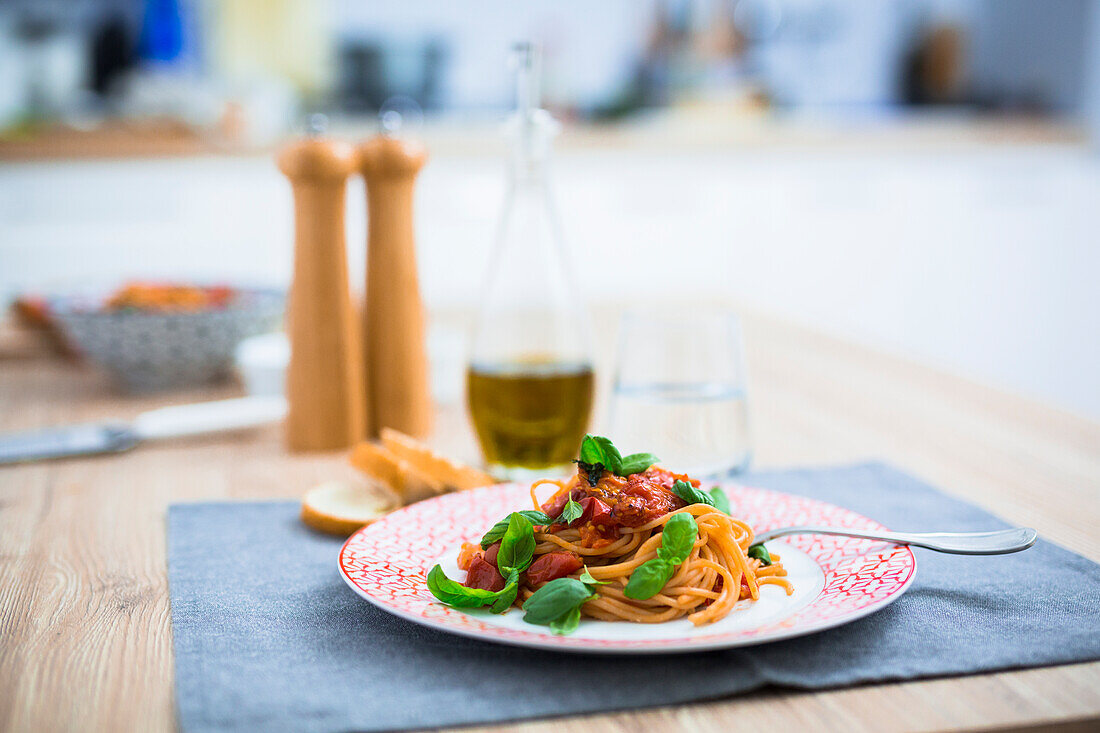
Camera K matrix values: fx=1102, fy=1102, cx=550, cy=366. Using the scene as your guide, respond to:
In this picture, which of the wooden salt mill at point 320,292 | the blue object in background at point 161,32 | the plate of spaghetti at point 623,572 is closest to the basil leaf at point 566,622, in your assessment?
the plate of spaghetti at point 623,572

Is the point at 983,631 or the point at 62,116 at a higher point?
the point at 62,116

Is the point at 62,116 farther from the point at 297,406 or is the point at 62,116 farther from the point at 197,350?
the point at 297,406

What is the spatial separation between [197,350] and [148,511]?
1.55 feet

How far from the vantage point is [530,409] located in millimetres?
1060

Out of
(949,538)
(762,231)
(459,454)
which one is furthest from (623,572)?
(762,231)

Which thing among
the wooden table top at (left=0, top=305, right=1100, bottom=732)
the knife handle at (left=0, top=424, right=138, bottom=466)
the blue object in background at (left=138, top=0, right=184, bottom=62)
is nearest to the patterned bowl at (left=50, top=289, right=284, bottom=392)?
the wooden table top at (left=0, top=305, right=1100, bottom=732)

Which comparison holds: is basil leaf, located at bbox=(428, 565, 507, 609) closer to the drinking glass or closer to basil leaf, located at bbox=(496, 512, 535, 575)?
basil leaf, located at bbox=(496, 512, 535, 575)

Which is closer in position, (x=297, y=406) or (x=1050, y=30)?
(x=297, y=406)

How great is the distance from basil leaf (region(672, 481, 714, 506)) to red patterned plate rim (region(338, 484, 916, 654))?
7 centimetres

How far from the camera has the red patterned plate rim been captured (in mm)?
621

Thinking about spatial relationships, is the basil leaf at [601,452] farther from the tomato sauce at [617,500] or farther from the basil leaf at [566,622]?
the basil leaf at [566,622]

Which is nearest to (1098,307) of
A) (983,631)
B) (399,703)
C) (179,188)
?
(179,188)

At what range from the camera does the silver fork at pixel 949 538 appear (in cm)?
76

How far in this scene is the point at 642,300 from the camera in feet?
7.61
